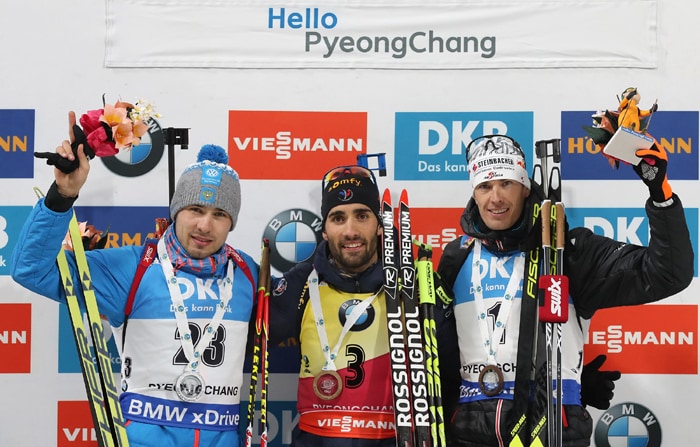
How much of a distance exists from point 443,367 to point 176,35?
7.45 feet

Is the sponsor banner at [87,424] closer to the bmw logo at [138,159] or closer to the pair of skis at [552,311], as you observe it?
the bmw logo at [138,159]

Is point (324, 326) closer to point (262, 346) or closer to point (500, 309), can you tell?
point (262, 346)

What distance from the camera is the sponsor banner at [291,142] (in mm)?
4652

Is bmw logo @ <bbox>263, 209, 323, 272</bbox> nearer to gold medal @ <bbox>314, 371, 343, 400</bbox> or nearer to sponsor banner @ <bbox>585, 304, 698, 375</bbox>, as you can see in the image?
gold medal @ <bbox>314, 371, 343, 400</bbox>

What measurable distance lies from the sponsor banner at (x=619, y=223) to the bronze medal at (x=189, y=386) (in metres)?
2.13

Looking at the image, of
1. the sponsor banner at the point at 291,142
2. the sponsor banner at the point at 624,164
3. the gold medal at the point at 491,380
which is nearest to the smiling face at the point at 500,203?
the gold medal at the point at 491,380

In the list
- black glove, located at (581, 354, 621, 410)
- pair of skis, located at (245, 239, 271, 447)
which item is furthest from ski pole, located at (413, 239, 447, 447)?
black glove, located at (581, 354, 621, 410)

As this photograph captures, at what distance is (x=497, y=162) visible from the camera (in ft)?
12.6

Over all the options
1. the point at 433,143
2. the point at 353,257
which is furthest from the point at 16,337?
the point at 433,143

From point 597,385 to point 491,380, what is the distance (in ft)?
2.30

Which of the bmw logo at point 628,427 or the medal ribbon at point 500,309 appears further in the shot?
the bmw logo at point 628,427

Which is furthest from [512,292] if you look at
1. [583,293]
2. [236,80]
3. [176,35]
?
[176,35]

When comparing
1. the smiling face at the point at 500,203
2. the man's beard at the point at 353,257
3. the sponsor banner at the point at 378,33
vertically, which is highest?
the sponsor banner at the point at 378,33

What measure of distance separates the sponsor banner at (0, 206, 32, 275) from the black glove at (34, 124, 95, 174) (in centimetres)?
140
